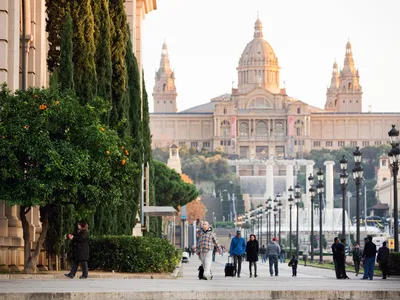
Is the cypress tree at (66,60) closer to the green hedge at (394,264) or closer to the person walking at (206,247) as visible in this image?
the person walking at (206,247)

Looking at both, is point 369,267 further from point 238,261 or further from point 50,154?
point 50,154

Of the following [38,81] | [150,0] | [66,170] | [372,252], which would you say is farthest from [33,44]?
[150,0]

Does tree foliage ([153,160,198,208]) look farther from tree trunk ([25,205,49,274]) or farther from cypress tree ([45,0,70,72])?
tree trunk ([25,205,49,274])

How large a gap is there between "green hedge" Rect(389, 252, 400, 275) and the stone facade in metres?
8.51

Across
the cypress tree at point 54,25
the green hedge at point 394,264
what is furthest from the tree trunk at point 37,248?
the green hedge at point 394,264

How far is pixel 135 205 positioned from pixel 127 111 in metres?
2.44

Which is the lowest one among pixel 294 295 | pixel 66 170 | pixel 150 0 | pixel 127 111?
pixel 294 295

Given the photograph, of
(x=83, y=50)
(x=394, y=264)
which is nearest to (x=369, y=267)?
(x=394, y=264)

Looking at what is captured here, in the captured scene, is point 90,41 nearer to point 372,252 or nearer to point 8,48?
point 8,48

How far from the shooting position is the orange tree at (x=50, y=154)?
2152 cm

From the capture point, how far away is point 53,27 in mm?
26375

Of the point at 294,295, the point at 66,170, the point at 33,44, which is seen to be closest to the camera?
the point at 294,295

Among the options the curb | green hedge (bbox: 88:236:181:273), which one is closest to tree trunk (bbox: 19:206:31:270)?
green hedge (bbox: 88:236:181:273)

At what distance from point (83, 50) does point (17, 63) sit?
2.80 m
